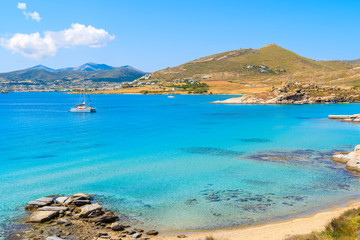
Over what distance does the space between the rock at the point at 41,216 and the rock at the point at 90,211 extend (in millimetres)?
1404

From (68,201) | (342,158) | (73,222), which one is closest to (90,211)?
(73,222)

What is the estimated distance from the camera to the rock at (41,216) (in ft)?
50.5

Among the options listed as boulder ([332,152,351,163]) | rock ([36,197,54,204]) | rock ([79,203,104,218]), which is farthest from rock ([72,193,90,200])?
boulder ([332,152,351,163])

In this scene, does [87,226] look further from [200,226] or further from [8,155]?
[8,155]

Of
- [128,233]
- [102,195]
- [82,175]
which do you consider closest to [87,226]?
[128,233]

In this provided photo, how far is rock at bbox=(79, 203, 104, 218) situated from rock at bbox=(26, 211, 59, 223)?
1404 millimetres

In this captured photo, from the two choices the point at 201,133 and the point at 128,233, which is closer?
the point at 128,233

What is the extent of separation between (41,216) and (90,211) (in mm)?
2415

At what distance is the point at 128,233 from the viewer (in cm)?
1418

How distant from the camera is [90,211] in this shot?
15.8 m

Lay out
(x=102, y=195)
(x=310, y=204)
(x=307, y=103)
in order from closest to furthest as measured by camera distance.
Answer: (x=310, y=204) < (x=102, y=195) < (x=307, y=103)

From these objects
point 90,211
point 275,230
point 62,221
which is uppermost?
point 90,211

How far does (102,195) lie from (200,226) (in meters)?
7.38

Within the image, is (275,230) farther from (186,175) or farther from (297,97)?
(297,97)
